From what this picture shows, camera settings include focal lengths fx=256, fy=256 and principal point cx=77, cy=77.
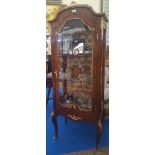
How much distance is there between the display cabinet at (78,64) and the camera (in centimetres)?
134

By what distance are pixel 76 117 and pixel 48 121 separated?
0.17 m

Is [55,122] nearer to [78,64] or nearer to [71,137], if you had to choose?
[71,137]

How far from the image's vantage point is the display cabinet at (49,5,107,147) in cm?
134

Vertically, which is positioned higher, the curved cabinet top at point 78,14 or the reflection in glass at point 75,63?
the curved cabinet top at point 78,14

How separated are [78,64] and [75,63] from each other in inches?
0.7

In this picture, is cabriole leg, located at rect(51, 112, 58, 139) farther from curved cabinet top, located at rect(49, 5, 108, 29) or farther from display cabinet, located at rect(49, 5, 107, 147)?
curved cabinet top, located at rect(49, 5, 108, 29)

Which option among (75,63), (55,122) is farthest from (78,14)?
(55,122)

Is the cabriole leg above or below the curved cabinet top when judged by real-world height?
below

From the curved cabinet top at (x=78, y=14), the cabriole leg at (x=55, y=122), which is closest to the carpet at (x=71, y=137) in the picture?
the cabriole leg at (x=55, y=122)

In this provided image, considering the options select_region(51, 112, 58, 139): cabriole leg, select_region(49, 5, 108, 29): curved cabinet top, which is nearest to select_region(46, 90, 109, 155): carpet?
select_region(51, 112, 58, 139): cabriole leg

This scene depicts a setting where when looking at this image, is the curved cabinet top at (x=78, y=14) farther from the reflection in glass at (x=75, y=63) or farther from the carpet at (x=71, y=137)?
the carpet at (x=71, y=137)
